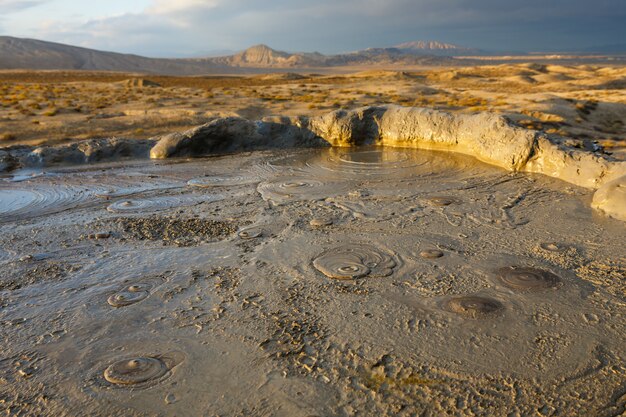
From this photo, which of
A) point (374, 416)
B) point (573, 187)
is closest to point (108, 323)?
point (374, 416)

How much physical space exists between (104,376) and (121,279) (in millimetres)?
1453

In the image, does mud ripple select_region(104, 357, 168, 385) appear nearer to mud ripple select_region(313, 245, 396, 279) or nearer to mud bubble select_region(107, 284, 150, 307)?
mud bubble select_region(107, 284, 150, 307)

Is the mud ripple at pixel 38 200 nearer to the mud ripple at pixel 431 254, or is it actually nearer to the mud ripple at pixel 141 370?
the mud ripple at pixel 141 370

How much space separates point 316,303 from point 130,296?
152 centimetres

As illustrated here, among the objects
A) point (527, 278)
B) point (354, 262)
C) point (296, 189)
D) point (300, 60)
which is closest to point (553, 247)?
point (527, 278)

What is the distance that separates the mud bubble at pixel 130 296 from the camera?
4.15 meters

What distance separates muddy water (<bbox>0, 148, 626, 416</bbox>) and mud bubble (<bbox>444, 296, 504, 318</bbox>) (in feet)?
0.05

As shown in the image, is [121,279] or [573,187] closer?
[121,279]

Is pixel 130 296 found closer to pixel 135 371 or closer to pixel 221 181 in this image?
pixel 135 371

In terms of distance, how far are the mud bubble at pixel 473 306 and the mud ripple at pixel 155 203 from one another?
388 cm

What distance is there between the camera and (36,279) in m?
4.63

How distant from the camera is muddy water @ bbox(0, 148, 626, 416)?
9.98 feet

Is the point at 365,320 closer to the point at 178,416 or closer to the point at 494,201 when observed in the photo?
the point at 178,416

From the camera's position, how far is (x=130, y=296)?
425 cm
